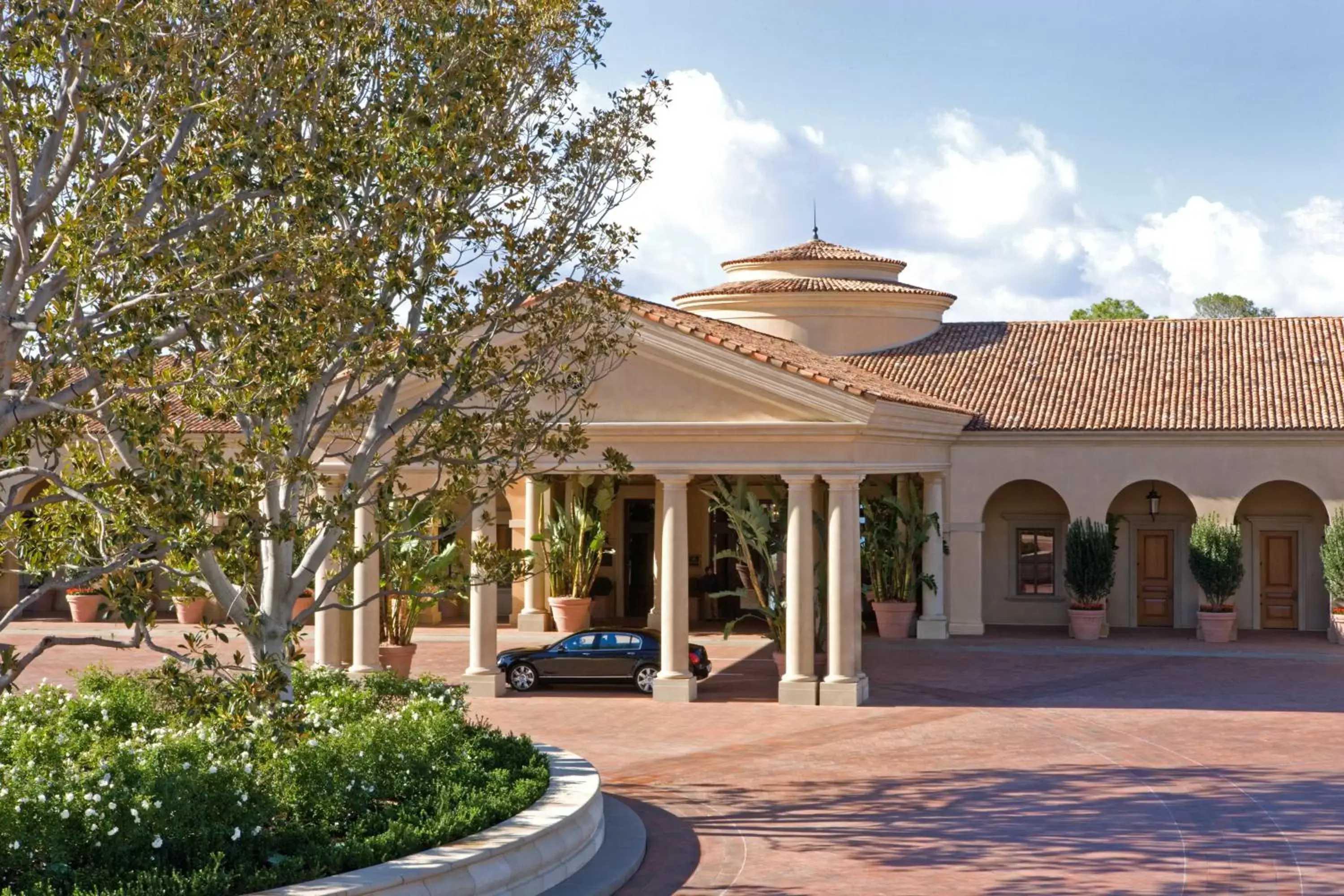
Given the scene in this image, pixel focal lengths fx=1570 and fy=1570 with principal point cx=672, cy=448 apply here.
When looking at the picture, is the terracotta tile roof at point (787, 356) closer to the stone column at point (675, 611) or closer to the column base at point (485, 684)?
the stone column at point (675, 611)

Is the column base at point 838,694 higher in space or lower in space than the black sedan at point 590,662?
lower

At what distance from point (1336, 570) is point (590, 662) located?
1506cm

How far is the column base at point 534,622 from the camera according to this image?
109 ft

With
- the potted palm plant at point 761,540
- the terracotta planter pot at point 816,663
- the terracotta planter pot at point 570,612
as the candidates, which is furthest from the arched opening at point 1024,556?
the terracotta planter pot at point 570,612

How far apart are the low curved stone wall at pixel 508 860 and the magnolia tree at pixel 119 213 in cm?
242

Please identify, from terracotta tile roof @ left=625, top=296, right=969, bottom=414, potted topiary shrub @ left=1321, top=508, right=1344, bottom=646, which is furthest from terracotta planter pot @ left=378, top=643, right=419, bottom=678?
potted topiary shrub @ left=1321, top=508, right=1344, bottom=646

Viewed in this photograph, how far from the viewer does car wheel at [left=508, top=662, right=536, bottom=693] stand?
24.0 m

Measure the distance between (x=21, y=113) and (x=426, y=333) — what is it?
13.1ft

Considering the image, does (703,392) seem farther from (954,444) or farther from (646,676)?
(954,444)

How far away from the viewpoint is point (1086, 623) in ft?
101

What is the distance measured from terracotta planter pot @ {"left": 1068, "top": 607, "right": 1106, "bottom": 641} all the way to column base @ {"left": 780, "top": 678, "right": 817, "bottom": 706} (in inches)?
395

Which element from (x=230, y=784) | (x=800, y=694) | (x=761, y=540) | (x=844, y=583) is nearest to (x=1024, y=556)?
(x=761, y=540)

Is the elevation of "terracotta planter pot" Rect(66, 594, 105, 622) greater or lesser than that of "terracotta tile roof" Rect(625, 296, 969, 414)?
lesser

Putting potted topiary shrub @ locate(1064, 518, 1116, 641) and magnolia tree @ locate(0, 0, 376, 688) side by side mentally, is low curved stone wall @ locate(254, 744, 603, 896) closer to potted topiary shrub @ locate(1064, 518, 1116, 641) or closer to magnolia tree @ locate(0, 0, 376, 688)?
magnolia tree @ locate(0, 0, 376, 688)
